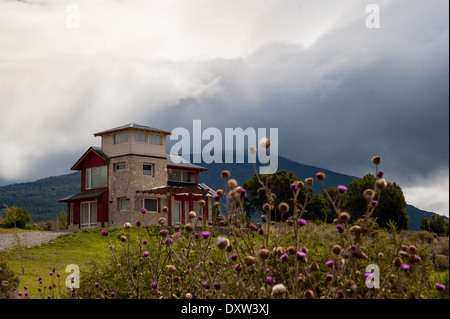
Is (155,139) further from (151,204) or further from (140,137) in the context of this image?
(151,204)

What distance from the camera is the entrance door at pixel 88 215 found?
3519 cm

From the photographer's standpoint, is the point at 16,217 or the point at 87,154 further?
the point at 87,154

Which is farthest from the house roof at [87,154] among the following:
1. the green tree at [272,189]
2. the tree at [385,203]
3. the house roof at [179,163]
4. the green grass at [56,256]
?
A: the tree at [385,203]

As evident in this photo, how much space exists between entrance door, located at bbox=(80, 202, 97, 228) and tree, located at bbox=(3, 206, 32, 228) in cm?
388

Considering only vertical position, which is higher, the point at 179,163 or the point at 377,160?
the point at 179,163

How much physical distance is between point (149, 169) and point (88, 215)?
17.7 ft

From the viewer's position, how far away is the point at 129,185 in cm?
3353

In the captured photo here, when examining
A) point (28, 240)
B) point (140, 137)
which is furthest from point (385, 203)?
point (28, 240)

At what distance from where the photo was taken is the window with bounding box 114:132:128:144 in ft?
112

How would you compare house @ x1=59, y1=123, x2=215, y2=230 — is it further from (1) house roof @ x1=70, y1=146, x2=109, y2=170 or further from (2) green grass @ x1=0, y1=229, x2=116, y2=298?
(2) green grass @ x1=0, y1=229, x2=116, y2=298

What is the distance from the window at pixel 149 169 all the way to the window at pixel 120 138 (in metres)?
2.10

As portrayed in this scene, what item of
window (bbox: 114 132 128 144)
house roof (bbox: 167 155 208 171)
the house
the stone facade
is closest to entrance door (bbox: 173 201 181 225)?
the house

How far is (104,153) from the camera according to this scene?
A: 35625 mm

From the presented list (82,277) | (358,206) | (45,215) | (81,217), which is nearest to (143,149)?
(81,217)
